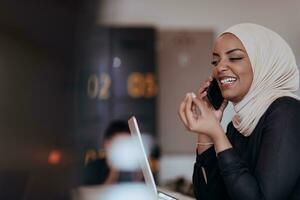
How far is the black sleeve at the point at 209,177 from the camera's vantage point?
98 centimetres

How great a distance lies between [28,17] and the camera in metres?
0.79

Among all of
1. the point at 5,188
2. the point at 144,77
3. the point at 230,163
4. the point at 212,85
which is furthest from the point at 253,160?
the point at 144,77

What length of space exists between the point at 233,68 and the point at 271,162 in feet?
0.69

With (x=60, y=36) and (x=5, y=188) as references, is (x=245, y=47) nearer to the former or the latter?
(x=60, y=36)

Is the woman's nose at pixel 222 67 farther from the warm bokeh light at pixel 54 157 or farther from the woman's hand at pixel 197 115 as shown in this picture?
the warm bokeh light at pixel 54 157

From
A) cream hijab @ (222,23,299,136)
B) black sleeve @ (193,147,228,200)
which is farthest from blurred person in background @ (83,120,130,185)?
cream hijab @ (222,23,299,136)

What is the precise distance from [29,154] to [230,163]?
1.17 feet

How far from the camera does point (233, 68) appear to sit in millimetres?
950

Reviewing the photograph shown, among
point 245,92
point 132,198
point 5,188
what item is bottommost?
point 132,198

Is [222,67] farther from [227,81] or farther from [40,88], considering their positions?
[40,88]

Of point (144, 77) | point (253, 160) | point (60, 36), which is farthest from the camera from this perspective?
point (144, 77)

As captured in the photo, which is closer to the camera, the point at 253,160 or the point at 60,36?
the point at 60,36

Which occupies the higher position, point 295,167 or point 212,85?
point 212,85

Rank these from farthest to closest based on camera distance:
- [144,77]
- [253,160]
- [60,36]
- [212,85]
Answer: [144,77]
[212,85]
[253,160]
[60,36]
